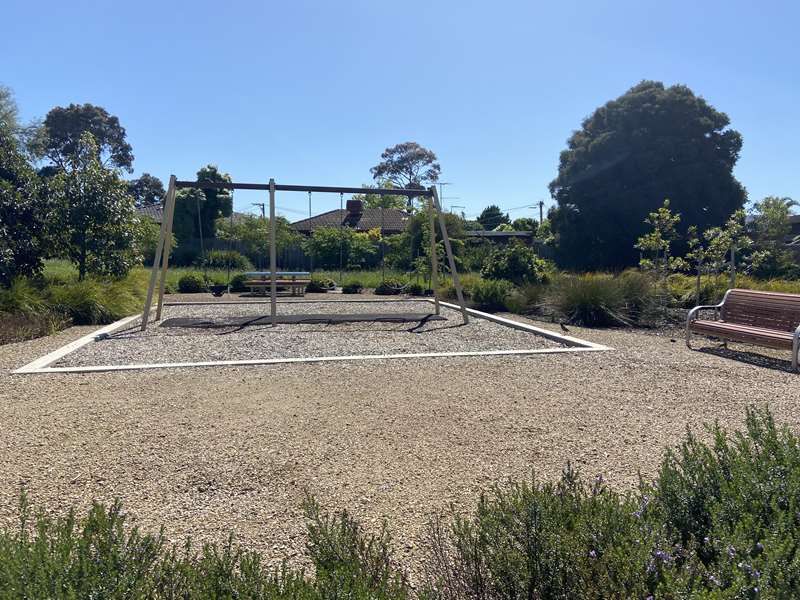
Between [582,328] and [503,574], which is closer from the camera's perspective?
[503,574]

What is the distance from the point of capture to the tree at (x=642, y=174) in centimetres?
2597

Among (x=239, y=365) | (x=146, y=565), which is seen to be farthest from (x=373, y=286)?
(x=146, y=565)

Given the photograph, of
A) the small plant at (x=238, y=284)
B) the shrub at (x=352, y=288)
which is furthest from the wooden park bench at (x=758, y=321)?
the small plant at (x=238, y=284)

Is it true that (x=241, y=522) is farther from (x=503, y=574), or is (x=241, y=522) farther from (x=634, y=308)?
(x=634, y=308)

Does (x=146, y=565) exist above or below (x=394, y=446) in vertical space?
above

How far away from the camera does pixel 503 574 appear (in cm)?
192

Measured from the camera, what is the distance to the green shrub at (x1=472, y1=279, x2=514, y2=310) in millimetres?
13266

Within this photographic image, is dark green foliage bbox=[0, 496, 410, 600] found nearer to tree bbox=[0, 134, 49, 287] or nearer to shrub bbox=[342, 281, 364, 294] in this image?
tree bbox=[0, 134, 49, 287]

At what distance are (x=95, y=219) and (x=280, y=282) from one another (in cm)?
521

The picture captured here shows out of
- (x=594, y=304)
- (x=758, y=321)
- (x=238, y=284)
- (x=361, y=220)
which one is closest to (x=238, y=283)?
(x=238, y=284)

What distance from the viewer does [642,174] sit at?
26.5 m

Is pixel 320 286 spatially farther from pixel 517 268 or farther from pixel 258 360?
pixel 258 360

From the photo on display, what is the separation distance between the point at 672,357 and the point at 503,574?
6.01 metres

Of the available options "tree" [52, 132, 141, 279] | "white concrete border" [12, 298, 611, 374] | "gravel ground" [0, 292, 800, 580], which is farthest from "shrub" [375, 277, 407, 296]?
"gravel ground" [0, 292, 800, 580]
